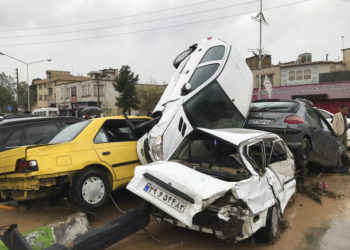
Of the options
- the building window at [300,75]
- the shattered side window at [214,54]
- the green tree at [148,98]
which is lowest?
the shattered side window at [214,54]

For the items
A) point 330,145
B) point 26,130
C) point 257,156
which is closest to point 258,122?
point 330,145

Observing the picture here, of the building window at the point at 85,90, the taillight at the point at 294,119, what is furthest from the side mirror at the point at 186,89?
the building window at the point at 85,90

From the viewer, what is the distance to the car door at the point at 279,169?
3.82 m

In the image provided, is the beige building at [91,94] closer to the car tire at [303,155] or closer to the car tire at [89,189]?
the car tire at [303,155]

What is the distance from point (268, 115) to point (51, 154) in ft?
14.4

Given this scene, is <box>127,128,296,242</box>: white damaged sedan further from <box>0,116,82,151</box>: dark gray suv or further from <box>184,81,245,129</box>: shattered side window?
<box>0,116,82,151</box>: dark gray suv

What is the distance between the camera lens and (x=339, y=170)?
7.64m

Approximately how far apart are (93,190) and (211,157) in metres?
1.88

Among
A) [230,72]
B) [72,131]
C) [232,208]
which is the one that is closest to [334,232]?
[232,208]

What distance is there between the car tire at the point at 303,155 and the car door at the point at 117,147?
324 cm

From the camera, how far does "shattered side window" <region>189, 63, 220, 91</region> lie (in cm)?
569

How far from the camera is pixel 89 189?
4312mm

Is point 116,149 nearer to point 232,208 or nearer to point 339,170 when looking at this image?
point 232,208

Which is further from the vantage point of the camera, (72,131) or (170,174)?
(72,131)
